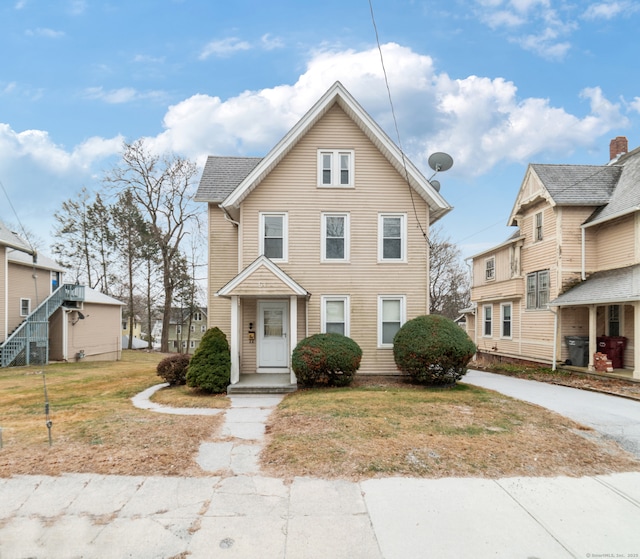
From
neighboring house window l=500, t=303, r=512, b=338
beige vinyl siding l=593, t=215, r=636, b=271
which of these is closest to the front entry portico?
beige vinyl siding l=593, t=215, r=636, b=271

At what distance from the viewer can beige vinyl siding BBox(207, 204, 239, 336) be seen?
42.2ft

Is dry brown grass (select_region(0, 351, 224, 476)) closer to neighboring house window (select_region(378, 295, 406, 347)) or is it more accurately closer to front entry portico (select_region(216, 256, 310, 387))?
front entry portico (select_region(216, 256, 310, 387))

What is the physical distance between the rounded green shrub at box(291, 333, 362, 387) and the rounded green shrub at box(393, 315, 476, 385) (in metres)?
1.41

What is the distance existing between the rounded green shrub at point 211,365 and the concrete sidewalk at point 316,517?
5.21 m

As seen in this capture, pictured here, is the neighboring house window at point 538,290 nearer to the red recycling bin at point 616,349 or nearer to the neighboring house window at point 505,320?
the neighboring house window at point 505,320

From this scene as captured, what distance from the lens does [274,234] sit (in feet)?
40.0

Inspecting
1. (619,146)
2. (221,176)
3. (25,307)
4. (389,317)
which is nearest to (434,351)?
(389,317)

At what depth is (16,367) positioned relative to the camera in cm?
1786

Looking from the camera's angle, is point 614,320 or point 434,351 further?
point 614,320

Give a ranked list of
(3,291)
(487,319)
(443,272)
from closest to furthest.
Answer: (3,291), (487,319), (443,272)

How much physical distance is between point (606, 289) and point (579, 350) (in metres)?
2.83

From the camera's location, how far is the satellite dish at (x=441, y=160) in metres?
12.5

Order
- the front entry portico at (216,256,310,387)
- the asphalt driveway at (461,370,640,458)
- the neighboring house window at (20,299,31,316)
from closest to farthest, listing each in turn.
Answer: the asphalt driveway at (461,370,640,458) → the front entry portico at (216,256,310,387) → the neighboring house window at (20,299,31,316)

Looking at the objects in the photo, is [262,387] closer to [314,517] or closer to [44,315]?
[314,517]
